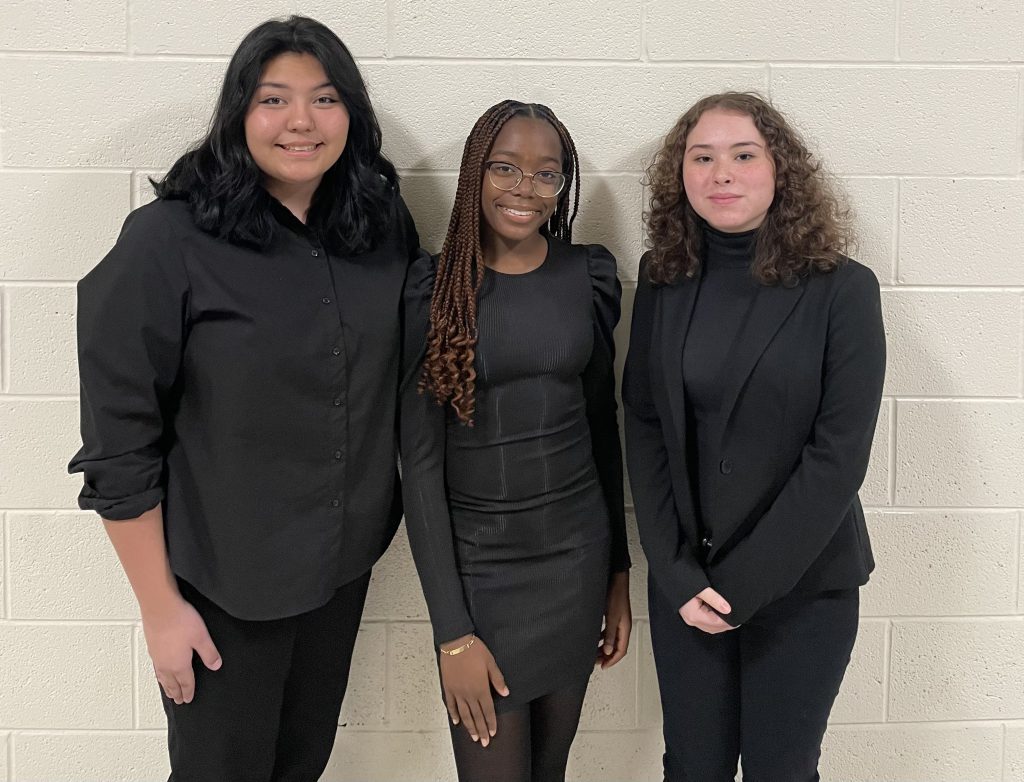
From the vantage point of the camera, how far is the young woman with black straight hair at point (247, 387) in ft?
4.56

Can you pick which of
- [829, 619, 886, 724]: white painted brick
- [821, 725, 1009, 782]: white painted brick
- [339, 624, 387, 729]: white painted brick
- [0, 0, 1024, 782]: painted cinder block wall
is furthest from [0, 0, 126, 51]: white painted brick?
[821, 725, 1009, 782]: white painted brick

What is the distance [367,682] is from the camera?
202 centimetres

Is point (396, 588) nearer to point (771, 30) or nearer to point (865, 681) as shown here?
point (865, 681)

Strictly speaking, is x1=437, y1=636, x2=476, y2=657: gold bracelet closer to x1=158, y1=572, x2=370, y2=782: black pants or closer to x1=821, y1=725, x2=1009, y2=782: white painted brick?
x1=158, y1=572, x2=370, y2=782: black pants

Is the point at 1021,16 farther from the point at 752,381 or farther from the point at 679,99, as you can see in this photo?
the point at 752,381

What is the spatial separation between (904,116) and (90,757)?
226 cm

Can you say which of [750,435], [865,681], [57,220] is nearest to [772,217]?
[750,435]

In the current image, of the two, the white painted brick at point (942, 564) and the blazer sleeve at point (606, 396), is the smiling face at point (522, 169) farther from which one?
the white painted brick at point (942, 564)

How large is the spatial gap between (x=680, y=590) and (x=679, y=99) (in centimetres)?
101

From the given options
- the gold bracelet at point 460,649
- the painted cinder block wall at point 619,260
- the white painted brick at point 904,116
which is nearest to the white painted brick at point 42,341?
the painted cinder block wall at point 619,260

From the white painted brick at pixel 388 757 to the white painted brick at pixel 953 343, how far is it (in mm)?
1295

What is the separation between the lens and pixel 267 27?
147 centimetres

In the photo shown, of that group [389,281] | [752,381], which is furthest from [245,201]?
[752,381]

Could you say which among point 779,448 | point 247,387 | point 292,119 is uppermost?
point 292,119
